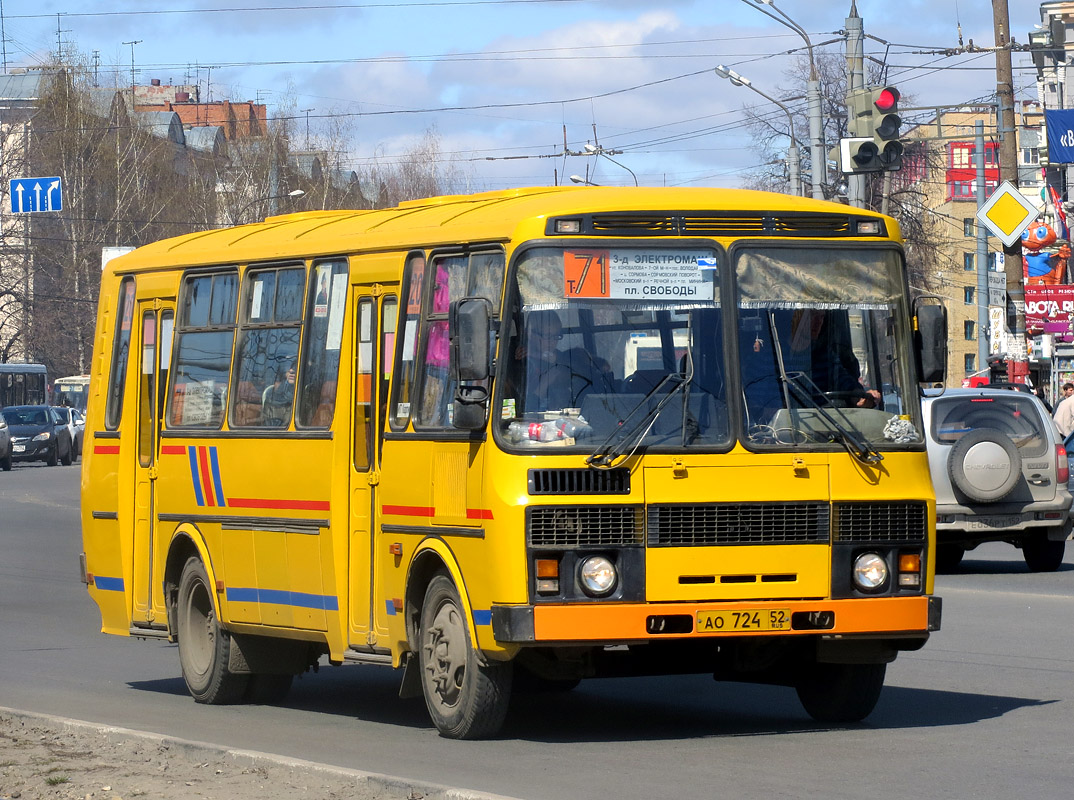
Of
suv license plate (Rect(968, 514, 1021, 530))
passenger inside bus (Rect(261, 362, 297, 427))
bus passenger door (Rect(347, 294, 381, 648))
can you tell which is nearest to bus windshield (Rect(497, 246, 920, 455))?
bus passenger door (Rect(347, 294, 381, 648))

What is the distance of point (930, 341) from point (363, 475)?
287 cm

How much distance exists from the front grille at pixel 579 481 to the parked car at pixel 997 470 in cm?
1081

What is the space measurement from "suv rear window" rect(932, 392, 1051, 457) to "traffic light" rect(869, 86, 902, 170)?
2.37 m

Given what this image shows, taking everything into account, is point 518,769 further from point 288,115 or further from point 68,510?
point 288,115

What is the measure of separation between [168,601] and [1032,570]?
10.9m

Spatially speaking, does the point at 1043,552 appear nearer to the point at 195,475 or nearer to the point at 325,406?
the point at 195,475

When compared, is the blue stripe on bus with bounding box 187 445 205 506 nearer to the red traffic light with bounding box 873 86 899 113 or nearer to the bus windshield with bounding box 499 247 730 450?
the bus windshield with bounding box 499 247 730 450

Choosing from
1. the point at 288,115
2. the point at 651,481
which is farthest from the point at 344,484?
the point at 288,115

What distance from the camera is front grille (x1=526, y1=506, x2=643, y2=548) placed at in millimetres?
9000

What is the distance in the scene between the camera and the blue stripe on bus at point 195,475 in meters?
12.0

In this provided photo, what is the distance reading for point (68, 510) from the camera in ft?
111

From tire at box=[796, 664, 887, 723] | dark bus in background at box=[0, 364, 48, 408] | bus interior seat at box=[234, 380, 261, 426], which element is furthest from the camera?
dark bus in background at box=[0, 364, 48, 408]

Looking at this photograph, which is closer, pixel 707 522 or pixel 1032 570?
pixel 707 522

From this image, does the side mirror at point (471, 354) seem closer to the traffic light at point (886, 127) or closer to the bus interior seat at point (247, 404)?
the bus interior seat at point (247, 404)
